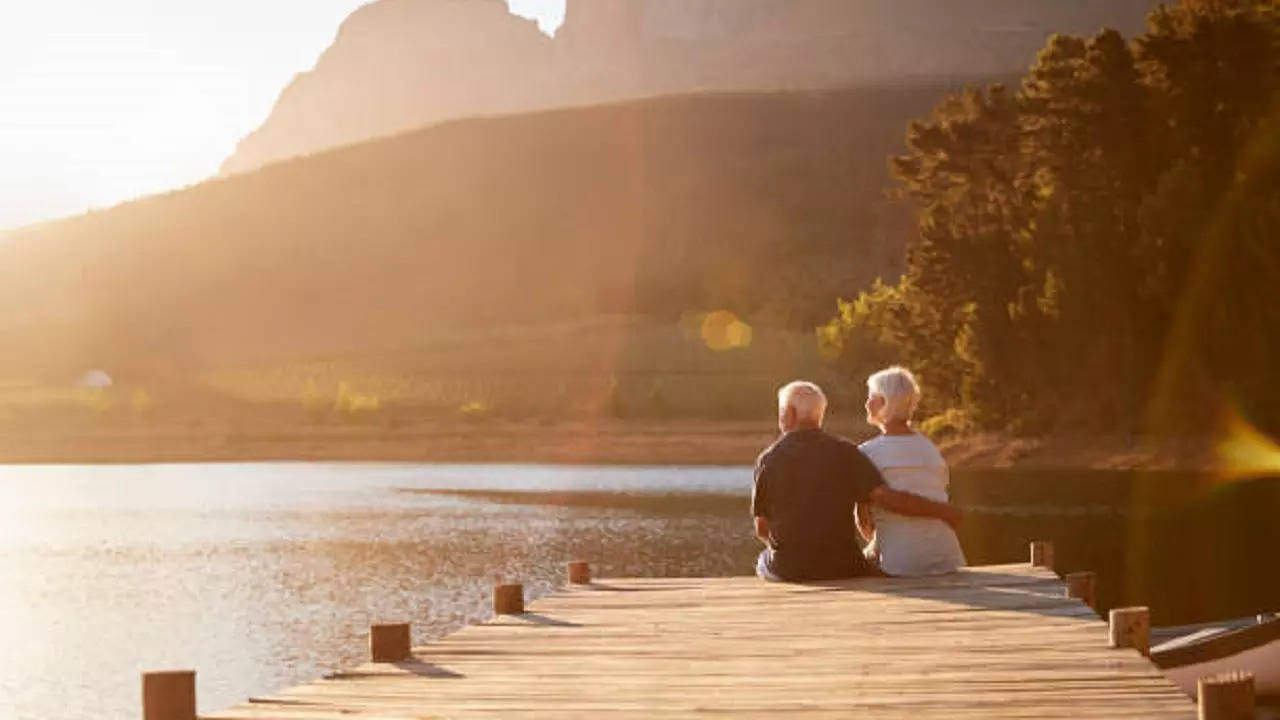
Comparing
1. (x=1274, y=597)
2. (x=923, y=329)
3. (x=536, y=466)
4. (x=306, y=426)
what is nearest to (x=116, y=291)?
(x=306, y=426)

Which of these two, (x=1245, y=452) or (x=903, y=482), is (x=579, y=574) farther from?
(x=1245, y=452)

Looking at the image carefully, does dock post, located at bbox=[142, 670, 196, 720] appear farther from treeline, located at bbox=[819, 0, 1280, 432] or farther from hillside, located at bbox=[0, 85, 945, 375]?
hillside, located at bbox=[0, 85, 945, 375]

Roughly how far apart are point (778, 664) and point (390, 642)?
200 centimetres

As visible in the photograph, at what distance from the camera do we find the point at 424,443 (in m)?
96.9

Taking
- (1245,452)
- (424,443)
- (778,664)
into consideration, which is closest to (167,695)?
(778,664)

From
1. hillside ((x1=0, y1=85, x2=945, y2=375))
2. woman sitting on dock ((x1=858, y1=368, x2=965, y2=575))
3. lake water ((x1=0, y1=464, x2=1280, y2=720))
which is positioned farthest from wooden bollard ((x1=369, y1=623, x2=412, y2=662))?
hillside ((x1=0, y1=85, x2=945, y2=375))

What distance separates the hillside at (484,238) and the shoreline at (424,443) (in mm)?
24042

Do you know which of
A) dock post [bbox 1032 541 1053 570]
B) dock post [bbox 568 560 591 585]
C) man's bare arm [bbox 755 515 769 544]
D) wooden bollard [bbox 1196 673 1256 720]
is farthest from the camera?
dock post [bbox 1032 541 1053 570]

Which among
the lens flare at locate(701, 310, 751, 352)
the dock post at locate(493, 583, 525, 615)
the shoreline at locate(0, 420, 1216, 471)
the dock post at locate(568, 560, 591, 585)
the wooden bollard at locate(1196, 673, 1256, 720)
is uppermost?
the lens flare at locate(701, 310, 751, 352)

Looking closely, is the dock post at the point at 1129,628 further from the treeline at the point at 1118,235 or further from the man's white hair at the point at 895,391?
the treeline at the point at 1118,235

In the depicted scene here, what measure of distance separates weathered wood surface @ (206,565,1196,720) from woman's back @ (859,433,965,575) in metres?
0.52

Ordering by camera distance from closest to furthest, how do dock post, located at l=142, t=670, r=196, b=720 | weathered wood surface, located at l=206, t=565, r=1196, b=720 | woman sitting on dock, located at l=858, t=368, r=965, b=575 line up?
dock post, located at l=142, t=670, r=196, b=720 → weathered wood surface, located at l=206, t=565, r=1196, b=720 → woman sitting on dock, located at l=858, t=368, r=965, b=575

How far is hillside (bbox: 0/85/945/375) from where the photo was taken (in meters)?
140

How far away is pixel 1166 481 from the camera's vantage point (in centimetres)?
5722
